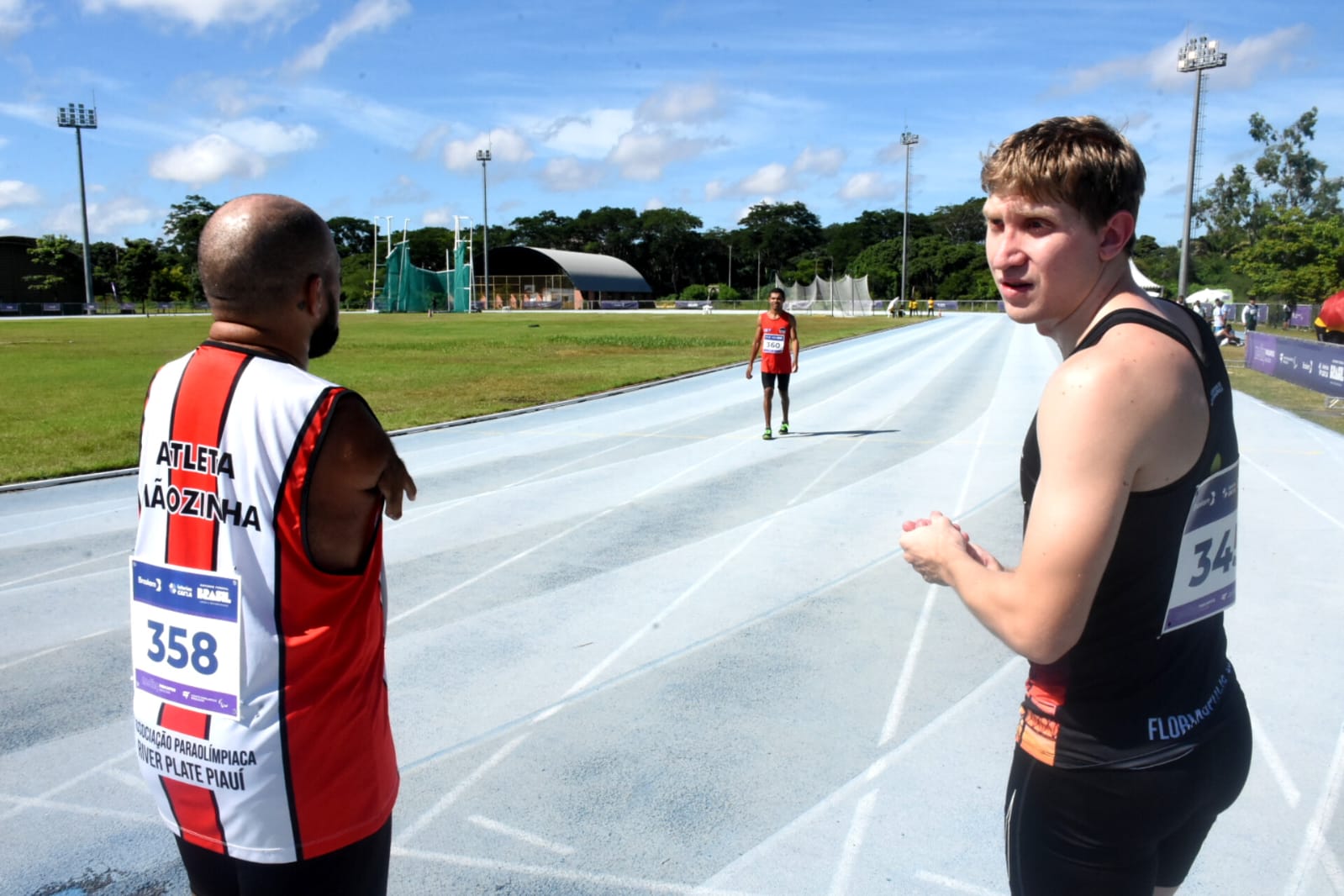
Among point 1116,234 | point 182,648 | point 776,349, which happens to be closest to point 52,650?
point 182,648

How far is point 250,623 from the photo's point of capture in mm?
1714

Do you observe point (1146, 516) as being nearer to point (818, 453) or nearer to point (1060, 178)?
point (1060, 178)

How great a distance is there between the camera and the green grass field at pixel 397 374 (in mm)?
12586

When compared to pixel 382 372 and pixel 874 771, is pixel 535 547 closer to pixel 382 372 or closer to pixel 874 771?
pixel 874 771

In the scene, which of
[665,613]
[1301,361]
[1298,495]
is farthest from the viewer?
[1301,361]

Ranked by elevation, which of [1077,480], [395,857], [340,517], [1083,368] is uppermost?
[1083,368]

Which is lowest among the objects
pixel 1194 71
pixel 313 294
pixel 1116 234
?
pixel 313 294

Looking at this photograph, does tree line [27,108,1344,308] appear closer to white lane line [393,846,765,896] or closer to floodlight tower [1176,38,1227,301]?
floodlight tower [1176,38,1227,301]

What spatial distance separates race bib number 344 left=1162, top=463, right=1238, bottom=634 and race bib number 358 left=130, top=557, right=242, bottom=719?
1678mm

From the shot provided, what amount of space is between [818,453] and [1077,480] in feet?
32.3

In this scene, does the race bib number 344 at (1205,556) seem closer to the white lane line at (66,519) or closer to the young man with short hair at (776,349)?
the white lane line at (66,519)

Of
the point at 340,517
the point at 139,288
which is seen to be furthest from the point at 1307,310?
the point at 139,288

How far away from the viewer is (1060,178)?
154cm

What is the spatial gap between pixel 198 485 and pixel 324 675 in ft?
1.40
